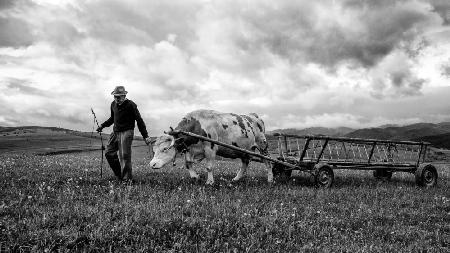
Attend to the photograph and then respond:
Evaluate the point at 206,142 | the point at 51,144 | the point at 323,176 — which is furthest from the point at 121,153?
the point at 51,144

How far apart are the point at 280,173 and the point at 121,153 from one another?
710 cm

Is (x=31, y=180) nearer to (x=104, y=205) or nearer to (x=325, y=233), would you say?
(x=104, y=205)

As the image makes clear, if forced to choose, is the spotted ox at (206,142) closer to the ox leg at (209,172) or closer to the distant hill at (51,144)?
the ox leg at (209,172)

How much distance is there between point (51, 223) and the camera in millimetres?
5953

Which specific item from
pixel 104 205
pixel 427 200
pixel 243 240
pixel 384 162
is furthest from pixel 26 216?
pixel 384 162

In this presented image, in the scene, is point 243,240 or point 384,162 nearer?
point 243,240

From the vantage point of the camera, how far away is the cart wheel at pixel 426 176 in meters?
15.2

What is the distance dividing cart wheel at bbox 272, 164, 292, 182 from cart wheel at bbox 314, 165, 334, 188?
187 cm

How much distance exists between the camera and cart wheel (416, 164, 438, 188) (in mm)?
15172

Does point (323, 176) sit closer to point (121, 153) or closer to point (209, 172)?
point (209, 172)

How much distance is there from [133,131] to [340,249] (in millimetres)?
8337

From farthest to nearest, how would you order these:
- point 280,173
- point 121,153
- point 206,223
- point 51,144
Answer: point 51,144, point 280,173, point 121,153, point 206,223

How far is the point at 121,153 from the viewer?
38.4 ft

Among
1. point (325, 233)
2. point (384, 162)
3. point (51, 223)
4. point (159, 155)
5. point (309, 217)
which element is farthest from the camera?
point (384, 162)
